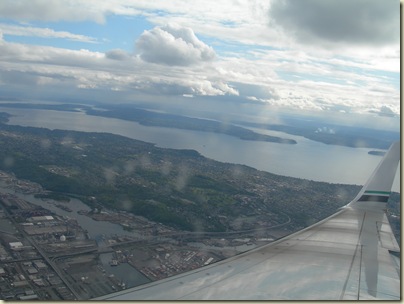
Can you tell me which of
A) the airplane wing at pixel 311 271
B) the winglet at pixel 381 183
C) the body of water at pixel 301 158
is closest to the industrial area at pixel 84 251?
the winglet at pixel 381 183

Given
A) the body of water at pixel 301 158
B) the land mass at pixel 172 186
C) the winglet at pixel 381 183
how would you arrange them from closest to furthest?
the winglet at pixel 381 183
the land mass at pixel 172 186
the body of water at pixel 301 158

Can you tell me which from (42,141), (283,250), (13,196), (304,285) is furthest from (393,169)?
(42,141)

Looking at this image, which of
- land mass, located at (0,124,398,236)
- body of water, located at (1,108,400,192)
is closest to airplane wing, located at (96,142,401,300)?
land mass, located at (0,124,398,236)

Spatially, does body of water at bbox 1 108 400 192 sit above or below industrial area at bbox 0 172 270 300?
above

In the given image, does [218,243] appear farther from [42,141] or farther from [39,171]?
[42,141]

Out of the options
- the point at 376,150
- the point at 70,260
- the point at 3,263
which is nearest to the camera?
the point at 3,263

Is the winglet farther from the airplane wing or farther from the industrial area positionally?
the industrial area

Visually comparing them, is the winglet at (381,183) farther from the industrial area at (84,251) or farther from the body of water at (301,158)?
the body of water at (301,158)
